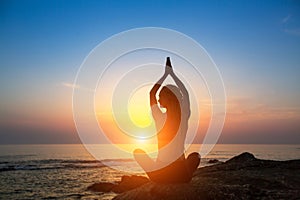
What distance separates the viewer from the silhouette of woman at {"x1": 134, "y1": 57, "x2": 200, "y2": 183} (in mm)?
13000

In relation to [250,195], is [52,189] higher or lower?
lower

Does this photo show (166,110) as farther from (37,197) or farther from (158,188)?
(37,197)

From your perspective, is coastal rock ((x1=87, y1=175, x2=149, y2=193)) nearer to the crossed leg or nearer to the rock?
the rock

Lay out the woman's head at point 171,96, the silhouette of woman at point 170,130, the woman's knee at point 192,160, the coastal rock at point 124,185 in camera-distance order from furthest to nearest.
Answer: the coastal rock at point 124,185 < the woman's knee at point 192,160 < the silhouette of woman at point 170,130 < the woman's head at point 171,96

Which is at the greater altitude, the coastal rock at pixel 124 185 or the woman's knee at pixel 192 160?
the woman's knee at pixel 192 160

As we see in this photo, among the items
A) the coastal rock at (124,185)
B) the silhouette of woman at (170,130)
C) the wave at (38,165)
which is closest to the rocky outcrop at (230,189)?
the silhouette of woman at (170,130)

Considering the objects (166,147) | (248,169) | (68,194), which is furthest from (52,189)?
(166,147)

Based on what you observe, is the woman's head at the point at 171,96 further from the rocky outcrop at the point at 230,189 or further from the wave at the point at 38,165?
the wave at the point at 38,165

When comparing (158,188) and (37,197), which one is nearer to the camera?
(158,188)

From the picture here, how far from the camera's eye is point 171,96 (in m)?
13.0

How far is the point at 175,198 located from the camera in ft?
42.4

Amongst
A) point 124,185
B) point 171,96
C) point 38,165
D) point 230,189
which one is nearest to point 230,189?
point 230,189

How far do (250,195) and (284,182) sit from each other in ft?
9.32

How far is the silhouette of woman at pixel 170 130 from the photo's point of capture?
13.0 m
